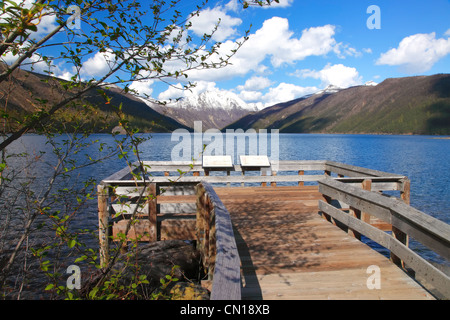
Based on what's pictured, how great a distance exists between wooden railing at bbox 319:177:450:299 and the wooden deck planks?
315 mm

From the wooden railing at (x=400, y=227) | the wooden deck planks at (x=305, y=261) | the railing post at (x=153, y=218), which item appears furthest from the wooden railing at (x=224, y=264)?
the railing post at (x=153, y=218)

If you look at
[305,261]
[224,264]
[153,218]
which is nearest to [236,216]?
[153,218]

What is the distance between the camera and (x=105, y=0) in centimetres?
319

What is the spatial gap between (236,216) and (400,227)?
167 inches

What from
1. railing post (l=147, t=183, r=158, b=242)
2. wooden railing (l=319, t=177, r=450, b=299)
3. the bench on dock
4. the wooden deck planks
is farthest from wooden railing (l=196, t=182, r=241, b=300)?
railing post (l=147, t=183, r=158, b=242)

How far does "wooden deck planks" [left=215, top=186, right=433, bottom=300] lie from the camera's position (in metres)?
4.30

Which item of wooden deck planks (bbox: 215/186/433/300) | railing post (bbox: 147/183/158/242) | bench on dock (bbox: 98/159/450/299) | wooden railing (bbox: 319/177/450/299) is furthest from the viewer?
railing post (bbox: 147/183/158/242)

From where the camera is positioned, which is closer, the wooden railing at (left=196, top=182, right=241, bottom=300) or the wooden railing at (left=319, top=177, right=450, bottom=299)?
the wooden railing at (left=196, top=182, right=241, bottom=300)

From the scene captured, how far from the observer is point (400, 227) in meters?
4.81

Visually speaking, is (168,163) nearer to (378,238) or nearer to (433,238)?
(378,238)

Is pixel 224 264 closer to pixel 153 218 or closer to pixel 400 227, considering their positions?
pixel 400 227

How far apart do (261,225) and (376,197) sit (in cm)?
279

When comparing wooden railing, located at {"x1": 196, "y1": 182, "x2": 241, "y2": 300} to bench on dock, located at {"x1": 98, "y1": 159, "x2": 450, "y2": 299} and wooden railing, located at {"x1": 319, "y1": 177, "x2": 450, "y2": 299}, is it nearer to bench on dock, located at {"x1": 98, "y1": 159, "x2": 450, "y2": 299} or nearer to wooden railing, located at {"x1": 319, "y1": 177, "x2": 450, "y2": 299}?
bench on dock, located at {"x1": 98, "y1": 159, "x2": 450, "y2": 299}
